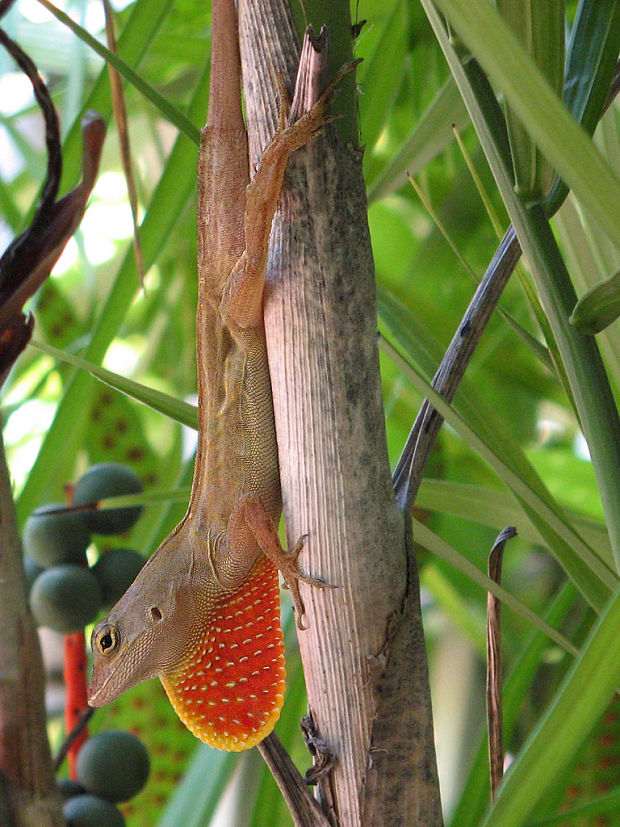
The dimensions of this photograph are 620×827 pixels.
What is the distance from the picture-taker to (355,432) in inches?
16.4

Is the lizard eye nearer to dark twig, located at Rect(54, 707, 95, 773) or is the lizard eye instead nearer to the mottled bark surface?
dark twig, located at Rect(54, 707, 95, 773)

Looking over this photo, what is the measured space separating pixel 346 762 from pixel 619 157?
1.60 feet

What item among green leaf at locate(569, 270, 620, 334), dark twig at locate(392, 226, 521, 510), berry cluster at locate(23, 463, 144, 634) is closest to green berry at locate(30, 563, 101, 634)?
berry cluster at locate(23, 463, 144, 634)

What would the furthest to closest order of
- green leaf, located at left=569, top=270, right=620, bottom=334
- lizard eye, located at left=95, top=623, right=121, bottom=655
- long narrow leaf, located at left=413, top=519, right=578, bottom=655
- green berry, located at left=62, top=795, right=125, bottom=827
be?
lizard eye, located at left=95, top=623, right=121, bottom=655, green berry, located at left=62, top=795, right=125, bottom=827, long narrow leaf, located at left=413, top=519, right=578, bottom=655, green leaf, located at left=569, top=270, right=620, bottom=334

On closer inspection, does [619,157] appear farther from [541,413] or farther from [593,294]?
[541,413]

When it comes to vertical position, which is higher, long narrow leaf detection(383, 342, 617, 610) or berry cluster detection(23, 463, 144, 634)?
long narrow leaf detection(383, 342, 617, 610)

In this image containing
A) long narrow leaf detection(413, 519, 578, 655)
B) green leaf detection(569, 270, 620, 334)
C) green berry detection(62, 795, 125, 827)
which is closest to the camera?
green leaf detection(569, 270, 620, 334)

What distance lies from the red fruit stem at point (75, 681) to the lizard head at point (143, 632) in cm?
3

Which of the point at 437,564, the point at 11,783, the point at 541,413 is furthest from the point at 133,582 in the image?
the point at 541,413

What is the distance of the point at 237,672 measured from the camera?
0.64 m

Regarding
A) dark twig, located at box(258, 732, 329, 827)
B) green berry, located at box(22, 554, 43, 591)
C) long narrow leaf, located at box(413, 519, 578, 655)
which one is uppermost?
long narrow leaf, located at box(413, 519, 578, 655)

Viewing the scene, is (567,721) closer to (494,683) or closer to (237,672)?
(494,683)

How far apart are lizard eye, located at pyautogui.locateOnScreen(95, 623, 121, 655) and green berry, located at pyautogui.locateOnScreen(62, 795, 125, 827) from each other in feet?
0.41

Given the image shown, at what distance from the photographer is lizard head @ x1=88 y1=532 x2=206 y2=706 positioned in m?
0.70
